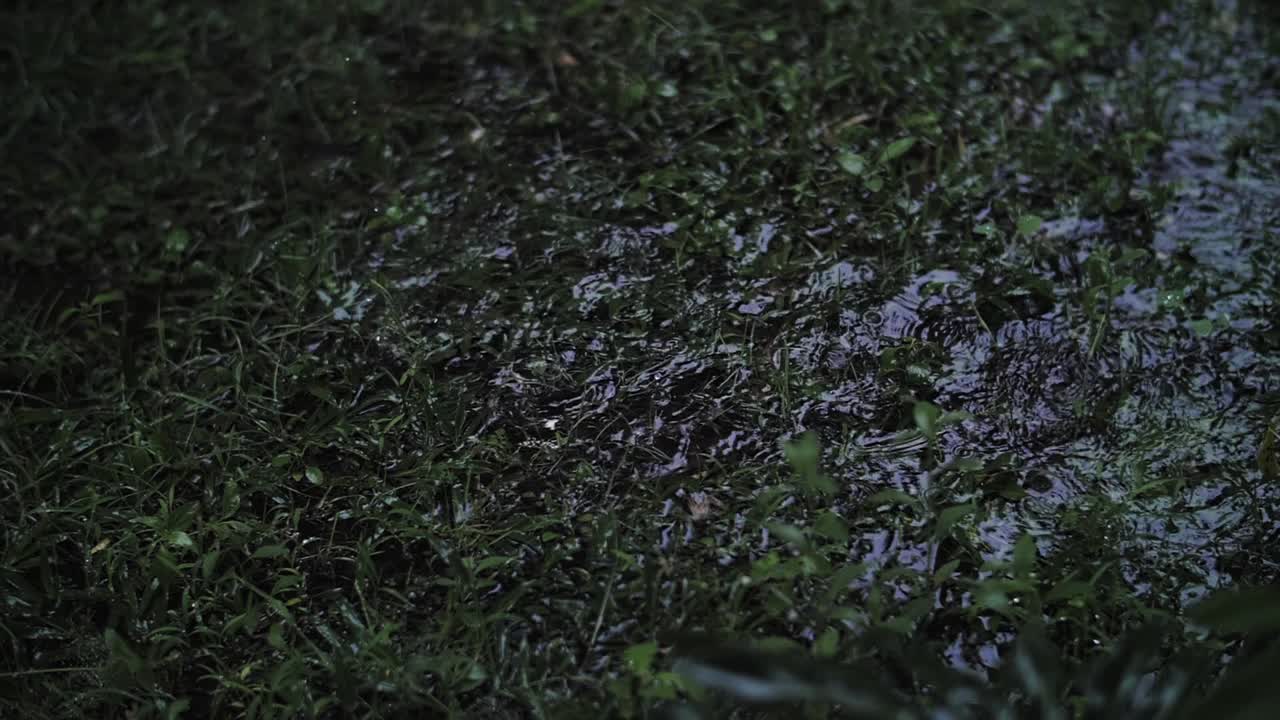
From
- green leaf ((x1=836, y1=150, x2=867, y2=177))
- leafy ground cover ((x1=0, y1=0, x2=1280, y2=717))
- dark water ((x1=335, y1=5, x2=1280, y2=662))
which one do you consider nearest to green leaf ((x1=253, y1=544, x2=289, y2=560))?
leafy ground cover ((x1=0, y1=0, x2=1280, y2=717))

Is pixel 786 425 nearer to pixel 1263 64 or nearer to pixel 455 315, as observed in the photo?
pixel 455 315

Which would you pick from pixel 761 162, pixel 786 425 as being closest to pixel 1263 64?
pixel 761 162

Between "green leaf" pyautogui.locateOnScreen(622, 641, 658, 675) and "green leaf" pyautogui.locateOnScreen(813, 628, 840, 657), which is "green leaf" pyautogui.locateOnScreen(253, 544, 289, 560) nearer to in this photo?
"green leaf" pyautogui.locateOnScreen(622, 641, 658, 675)

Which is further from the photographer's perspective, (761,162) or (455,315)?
(761,162)

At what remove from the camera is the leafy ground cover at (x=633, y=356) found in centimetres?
209

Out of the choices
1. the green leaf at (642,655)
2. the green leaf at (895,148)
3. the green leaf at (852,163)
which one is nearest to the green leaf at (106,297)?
the green leaf at (642,655)

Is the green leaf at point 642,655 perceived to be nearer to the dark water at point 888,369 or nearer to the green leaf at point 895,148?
the dark water at point 888,369

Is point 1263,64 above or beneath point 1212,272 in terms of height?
above

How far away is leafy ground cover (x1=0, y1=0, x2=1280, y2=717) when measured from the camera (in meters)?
2.09

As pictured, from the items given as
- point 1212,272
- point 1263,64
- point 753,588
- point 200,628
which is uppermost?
point 1263,64

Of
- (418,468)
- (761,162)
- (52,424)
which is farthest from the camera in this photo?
(761,162)

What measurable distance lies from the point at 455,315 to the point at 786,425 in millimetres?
917

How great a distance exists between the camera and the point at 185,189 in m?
3.30

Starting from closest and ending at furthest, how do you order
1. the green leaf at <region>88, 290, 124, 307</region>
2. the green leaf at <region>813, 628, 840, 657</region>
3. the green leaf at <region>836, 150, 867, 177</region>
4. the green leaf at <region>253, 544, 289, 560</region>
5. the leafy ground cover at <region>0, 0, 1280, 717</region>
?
the green leaf at <region>813, 628, 840, 657</region> < the leafy ground cover at <region>0, 0, 1280, 717</region> < the green leaf at <region>253, 544, 289, 560</region> < the green leaf at <region>88, 290, 124, 307</region> < the green leaf at <region>836, 150, 867, 177</region>
